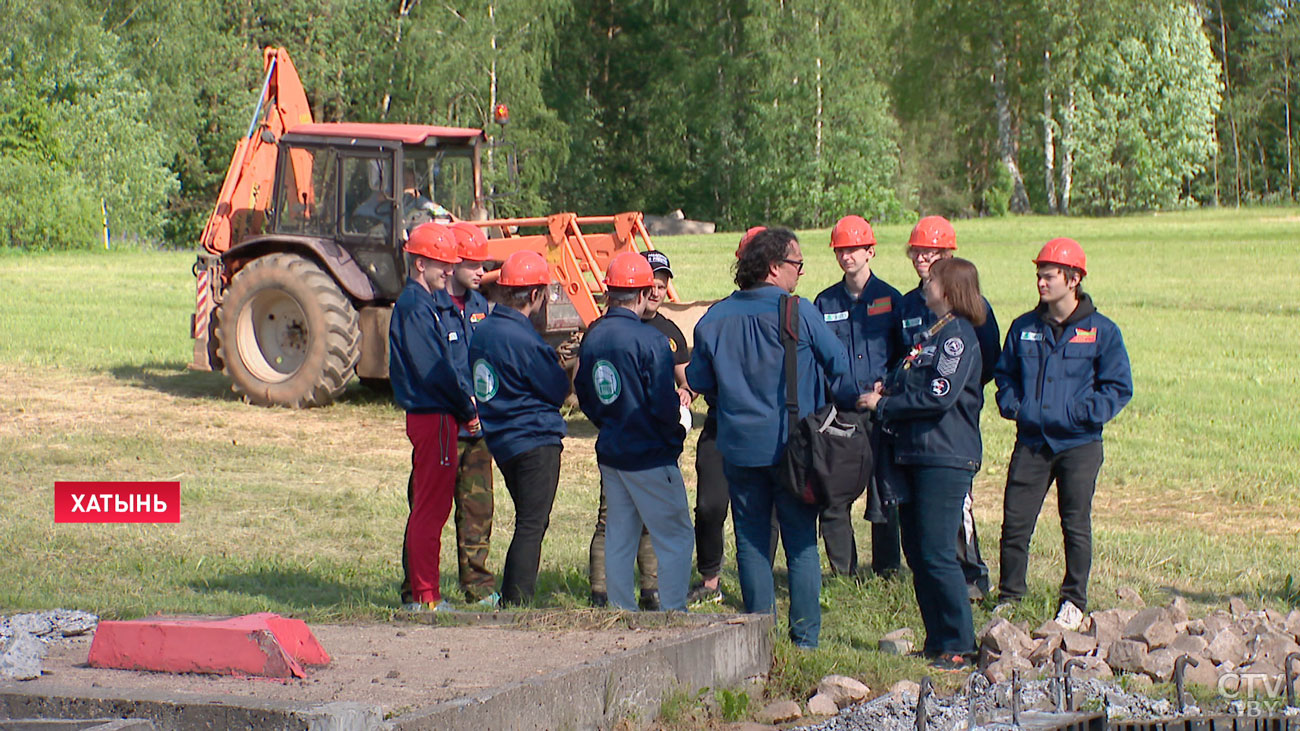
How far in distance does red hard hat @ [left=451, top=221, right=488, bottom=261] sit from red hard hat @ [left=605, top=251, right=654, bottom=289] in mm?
932

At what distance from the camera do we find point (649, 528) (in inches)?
249

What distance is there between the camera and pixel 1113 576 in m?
7.47

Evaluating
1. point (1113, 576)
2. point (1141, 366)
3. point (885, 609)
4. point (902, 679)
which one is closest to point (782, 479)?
point (902, 679)

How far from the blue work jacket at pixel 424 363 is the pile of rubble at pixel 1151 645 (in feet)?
8.22

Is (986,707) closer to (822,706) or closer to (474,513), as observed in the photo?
(822,706)

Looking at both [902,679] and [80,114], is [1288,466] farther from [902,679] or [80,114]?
[80,114]

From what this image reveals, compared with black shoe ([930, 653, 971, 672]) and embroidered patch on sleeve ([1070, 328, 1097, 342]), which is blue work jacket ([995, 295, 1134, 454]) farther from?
black shoe ([930, 653, 971, 672])

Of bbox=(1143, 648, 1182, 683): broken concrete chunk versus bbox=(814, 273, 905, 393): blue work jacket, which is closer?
bbox=(1143, 648, 1182, 683): broken concrete chunk

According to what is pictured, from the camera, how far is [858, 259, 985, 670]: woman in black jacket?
5.79 meters

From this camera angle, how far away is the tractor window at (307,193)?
46.0 ft

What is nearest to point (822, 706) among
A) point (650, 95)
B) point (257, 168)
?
point (257, 168)

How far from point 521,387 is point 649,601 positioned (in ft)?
4.29
